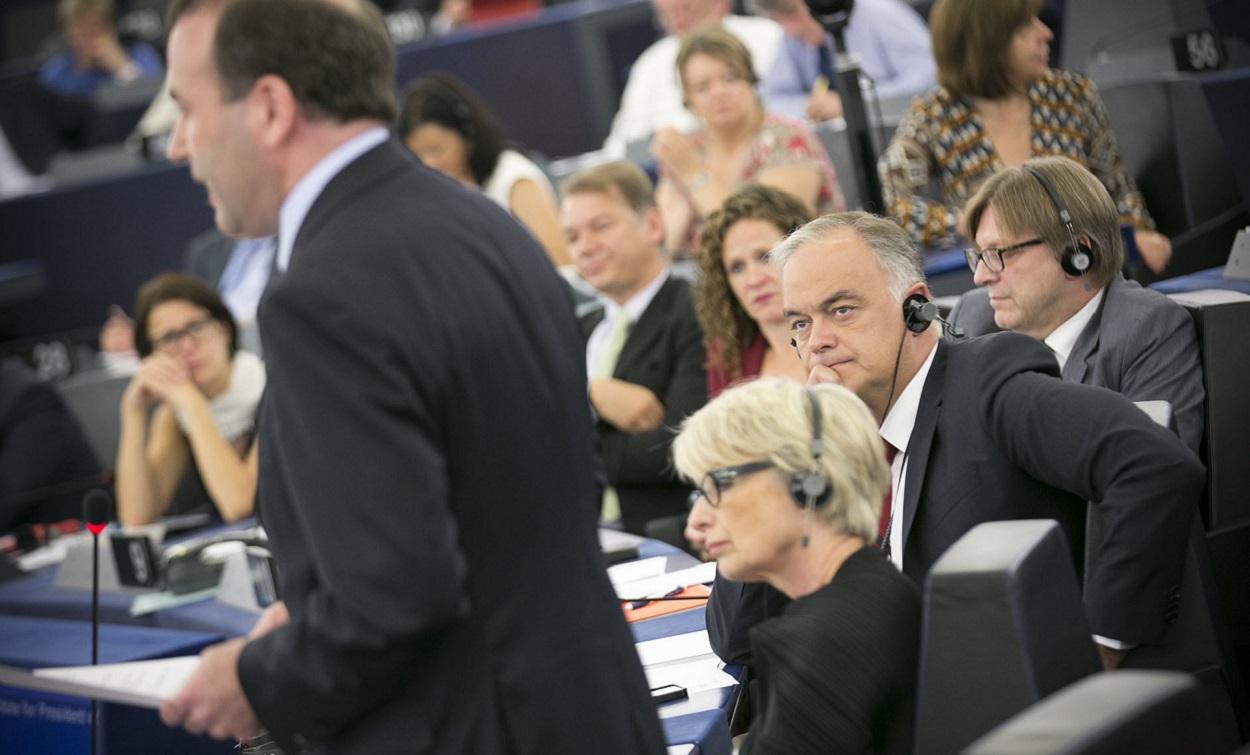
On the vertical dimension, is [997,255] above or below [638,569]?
above

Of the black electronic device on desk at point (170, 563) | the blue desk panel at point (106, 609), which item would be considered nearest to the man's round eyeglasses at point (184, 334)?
the blue desk panel at point (106, 609)

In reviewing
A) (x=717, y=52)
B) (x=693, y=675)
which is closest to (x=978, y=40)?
(x=717, y=52)

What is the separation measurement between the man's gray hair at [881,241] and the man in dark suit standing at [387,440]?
98 centimetres

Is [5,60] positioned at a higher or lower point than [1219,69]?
higher

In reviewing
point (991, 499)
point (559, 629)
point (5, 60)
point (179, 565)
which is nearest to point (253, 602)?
point (179, 565)

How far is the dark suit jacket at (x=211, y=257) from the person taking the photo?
6.57m

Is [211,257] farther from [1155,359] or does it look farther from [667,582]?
[1155,359]

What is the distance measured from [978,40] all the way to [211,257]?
3.98 m

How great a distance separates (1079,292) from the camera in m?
2.76

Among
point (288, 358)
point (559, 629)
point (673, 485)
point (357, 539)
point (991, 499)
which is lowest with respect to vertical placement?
point (673, 485)

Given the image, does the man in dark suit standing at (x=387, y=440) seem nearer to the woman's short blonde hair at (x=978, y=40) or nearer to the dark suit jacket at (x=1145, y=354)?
the dark suit jacket at (x=1145, y=354)

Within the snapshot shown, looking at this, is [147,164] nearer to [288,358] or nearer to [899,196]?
[899,196]

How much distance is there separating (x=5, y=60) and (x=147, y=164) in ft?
8.31

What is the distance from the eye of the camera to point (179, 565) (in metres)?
3.62
